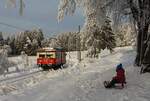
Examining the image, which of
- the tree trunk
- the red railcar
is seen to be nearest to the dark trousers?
the tree trunk

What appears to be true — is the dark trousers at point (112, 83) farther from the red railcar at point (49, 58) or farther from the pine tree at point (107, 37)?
the pine tree at point (107, 37)

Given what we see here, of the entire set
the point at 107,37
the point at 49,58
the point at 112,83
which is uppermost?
the point at 107,37

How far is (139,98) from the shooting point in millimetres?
15227

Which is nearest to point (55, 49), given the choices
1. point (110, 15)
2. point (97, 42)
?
point (97, 42)

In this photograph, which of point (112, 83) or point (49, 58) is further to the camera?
point (49, 58)

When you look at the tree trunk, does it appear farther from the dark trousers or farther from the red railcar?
the red railcar

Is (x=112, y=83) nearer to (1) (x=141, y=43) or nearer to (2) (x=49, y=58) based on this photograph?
(1) (x=141, y=43)

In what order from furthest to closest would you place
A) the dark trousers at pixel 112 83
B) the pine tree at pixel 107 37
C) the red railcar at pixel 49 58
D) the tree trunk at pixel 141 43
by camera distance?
the pine tree at pixel 107 37
the red railcar at pixel 49 58
the tree trunk at pixel 141 43
the dark trousers at pixel 112 83

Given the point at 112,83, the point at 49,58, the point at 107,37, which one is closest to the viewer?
the point at 112,83

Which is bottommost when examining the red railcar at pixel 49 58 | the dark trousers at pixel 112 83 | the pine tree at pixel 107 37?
the dark trousers at pixel 112 83

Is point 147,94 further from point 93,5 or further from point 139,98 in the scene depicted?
point 93,5

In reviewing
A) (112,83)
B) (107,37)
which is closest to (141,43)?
(112,83)

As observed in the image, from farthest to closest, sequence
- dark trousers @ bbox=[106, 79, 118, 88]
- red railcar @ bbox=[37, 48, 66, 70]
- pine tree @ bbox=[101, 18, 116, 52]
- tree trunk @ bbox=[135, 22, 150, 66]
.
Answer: pine tree @ bbox=[101, 18, 116, 52] → red railcar @ bbox=[37, 48, 66, 70] → tree trunk @ bbox=[135, 22, 150, 66] → dark trousers @ bbox=[106, 79, 118, 88]

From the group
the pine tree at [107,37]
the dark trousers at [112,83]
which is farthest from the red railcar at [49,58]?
the dark trousers at [112,83]
